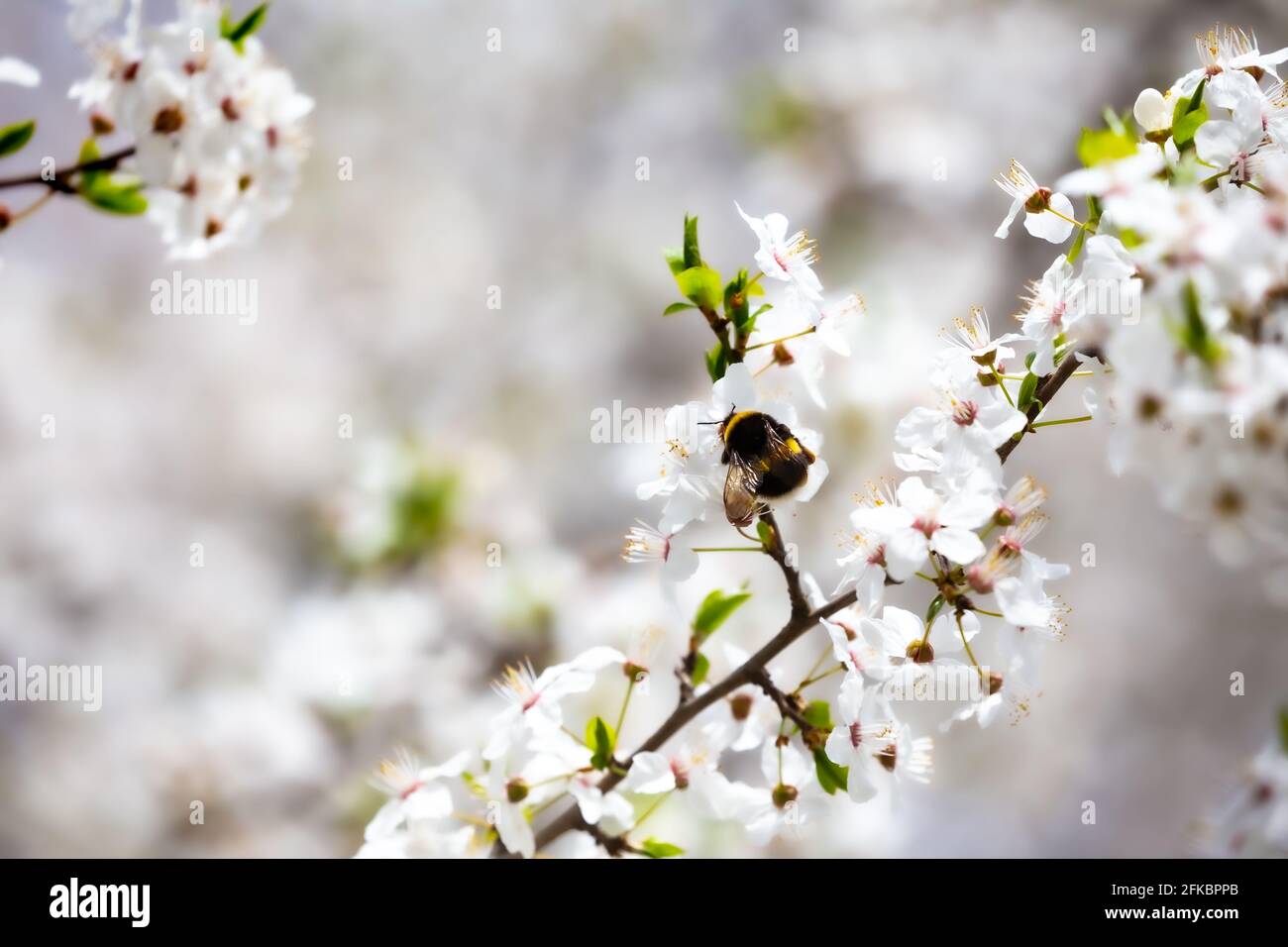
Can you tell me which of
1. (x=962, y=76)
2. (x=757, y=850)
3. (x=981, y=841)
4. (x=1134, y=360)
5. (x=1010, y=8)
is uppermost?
(x=1010, y=8)

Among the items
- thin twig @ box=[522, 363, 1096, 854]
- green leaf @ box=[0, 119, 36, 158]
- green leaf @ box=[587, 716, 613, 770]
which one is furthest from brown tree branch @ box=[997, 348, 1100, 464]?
green leaf @ box=[0, 119, 36, 158]

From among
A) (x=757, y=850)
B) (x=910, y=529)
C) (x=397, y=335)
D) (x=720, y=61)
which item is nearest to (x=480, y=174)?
(x=397, y=335)

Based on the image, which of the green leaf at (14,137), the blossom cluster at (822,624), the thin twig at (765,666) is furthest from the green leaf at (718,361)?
the green leaf at (14,137)

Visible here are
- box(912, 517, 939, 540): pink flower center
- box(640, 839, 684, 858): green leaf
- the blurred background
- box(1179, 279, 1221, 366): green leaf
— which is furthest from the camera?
the blurred background

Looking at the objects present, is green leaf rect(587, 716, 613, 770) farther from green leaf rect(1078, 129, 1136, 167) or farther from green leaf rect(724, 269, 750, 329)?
green leaf rect(1078, 129, 1136, 167)

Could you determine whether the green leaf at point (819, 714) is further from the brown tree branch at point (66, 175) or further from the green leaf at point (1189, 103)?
the brown tree branch at point (66, 175)

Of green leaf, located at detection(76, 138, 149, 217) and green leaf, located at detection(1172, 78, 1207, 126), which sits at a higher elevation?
green leaf, located at detection(1172, 78, 1207, 126)

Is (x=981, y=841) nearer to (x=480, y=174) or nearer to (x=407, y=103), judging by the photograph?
(x=480, y=174)

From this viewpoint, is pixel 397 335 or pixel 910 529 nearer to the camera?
pixel 910 529
